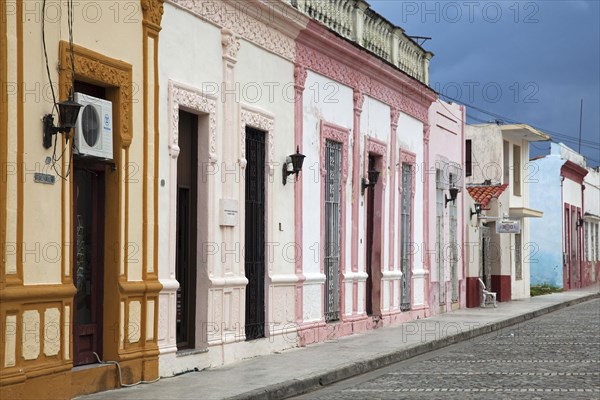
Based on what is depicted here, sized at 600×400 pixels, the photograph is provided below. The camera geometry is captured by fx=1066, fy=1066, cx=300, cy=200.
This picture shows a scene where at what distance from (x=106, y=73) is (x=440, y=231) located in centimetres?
1451

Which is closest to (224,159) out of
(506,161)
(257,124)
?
(257,124)

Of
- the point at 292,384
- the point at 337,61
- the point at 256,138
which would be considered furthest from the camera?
the point at 337,61

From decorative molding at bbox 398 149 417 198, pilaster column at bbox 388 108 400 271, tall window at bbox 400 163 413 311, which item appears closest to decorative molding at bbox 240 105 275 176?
pilaster column at bbox 388 108 400 271

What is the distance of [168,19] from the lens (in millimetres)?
11539

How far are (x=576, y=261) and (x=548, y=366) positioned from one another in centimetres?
3321

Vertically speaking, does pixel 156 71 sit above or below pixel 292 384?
above

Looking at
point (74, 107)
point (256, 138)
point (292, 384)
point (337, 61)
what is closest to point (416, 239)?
point (337, 61)

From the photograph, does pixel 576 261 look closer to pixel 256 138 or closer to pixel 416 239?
pixel 416 239

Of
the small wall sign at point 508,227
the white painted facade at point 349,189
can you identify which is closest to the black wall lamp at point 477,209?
the small wall sign at point 508,227

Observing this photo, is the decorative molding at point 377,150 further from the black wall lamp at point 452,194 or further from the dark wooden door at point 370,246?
the black wall lamp at point 452,194

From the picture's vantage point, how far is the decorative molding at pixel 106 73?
9.48m

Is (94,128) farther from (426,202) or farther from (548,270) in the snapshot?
(548,270)

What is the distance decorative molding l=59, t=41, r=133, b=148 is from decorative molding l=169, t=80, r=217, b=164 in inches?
37.4

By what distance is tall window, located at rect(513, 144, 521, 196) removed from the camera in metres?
33.3
